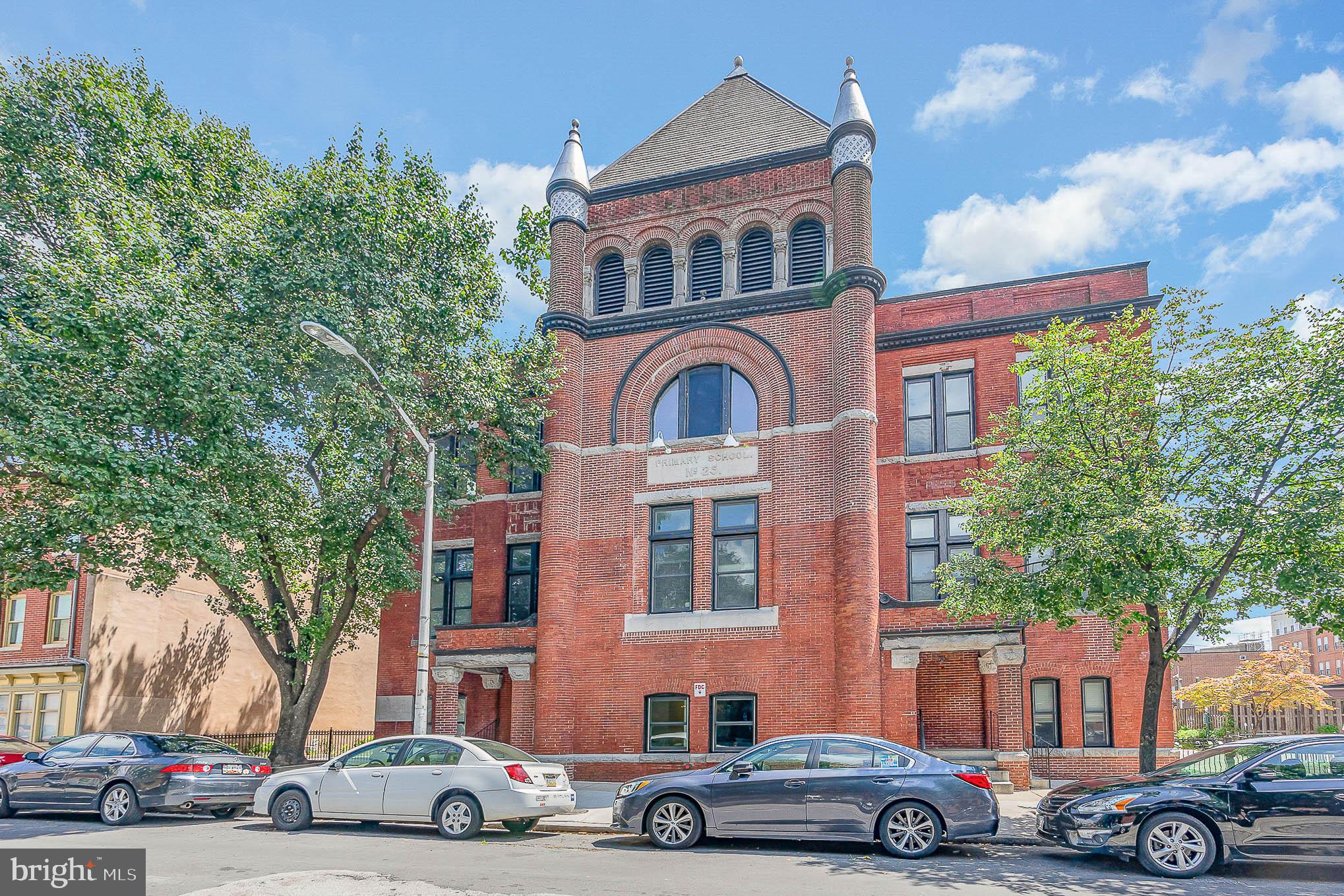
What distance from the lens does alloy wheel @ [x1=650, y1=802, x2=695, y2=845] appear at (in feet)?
40.2

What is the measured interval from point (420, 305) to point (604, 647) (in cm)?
845

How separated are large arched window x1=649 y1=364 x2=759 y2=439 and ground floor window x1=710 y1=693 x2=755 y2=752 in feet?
19.5

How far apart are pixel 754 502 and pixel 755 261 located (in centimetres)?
593

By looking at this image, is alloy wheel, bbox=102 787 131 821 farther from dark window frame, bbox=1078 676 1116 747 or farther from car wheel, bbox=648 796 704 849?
dark window frame, bbox=1078 676 1116 747

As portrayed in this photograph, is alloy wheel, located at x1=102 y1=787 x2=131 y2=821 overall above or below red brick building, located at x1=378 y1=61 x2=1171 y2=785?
below

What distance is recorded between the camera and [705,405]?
74.4 feet

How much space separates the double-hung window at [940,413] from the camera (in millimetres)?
22219

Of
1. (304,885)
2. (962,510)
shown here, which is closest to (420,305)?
(962,510)

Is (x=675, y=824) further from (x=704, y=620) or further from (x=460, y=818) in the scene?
(x=704, y=620)

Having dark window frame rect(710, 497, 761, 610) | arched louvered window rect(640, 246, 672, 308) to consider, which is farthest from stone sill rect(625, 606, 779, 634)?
arched louvered window rect(640, 246, 672, 308)

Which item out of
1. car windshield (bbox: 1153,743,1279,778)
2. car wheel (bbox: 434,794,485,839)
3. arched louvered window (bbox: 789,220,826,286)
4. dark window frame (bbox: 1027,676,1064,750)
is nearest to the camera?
car windshield (bbox: 1153,743,1279,778)

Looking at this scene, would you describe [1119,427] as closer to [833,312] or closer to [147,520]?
[833,312]

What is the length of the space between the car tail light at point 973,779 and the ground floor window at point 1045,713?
32.6ft

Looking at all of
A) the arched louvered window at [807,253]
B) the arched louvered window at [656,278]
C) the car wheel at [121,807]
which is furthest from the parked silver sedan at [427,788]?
Result: the arched louvered window at [807,253]
